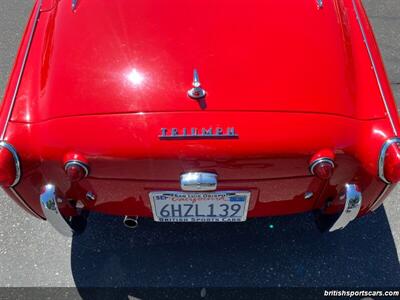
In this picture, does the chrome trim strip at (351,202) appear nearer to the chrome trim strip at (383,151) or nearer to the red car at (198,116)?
the red car at (198,116)

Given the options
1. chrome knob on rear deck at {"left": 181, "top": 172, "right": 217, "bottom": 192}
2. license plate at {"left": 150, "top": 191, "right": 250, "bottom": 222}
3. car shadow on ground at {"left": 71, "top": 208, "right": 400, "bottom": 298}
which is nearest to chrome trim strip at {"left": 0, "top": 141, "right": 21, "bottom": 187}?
license plate at {"left": 150, "top": 191, "right": 250, "bottom": 222}

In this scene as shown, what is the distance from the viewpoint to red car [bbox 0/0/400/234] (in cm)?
191

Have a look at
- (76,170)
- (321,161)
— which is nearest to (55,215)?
(76,170)

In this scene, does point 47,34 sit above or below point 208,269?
above

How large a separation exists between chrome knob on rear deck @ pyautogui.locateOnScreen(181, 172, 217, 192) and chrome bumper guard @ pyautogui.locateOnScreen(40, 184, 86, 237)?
639mm

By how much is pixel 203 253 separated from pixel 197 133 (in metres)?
1.11

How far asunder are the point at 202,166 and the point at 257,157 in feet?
0.81

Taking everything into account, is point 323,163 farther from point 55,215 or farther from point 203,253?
point 55,215

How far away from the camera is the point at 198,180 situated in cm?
193

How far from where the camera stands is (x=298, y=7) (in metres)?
2.35

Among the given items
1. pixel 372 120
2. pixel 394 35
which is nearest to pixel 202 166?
pixel 372 120

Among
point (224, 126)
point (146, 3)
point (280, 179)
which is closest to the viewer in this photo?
point (224, 126)

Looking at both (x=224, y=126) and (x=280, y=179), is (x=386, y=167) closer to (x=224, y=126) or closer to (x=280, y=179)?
(x=280, y=179)

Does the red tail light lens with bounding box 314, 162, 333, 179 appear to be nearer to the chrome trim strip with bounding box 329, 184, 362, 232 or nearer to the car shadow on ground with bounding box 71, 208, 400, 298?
the chrome trim strip with bounding box 329, 184, 362, 232
